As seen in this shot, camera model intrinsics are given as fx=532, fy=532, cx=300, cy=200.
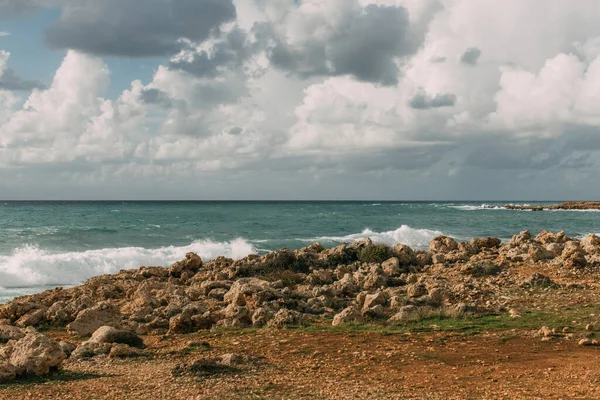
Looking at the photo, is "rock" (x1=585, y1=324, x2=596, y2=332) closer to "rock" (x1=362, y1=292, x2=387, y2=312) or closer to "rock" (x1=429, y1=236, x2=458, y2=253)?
"rock" (x1=362, y1=292, x2=387, y2=312)

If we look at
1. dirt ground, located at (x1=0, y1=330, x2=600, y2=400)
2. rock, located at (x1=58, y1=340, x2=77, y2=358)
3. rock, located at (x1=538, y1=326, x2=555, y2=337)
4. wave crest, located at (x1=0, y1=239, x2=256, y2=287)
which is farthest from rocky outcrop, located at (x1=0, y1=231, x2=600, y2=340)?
wave crest, located at (x1=0, y1=239, x2=256, y2=287)

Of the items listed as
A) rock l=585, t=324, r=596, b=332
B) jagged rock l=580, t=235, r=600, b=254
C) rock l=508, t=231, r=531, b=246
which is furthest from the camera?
rock l=508, t=231, r=531, b=246

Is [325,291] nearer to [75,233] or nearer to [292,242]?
[292,242]

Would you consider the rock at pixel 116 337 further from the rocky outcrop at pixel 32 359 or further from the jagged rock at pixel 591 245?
the jagged rock at pixel 591 245

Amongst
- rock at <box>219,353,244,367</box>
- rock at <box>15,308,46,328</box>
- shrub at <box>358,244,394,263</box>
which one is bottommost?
rock at <box>15,308,46,328</box>

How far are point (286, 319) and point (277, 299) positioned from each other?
2.05 metres

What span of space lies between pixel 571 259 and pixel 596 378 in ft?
41.6

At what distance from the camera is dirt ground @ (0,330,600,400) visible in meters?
8.67

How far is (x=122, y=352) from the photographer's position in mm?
11164

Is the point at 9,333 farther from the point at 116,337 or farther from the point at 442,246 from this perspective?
the point at 442,246

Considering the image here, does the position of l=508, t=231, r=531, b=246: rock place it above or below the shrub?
above

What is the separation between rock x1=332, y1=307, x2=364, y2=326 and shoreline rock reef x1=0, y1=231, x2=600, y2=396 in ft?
0.09

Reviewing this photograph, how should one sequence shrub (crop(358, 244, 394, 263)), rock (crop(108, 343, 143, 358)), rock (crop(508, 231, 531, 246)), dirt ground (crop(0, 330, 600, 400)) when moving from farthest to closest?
rock (crop(508, 231, 531, 246)) < shrub (crop(358, 244, 394, 263)) < rock (crop(108, 343, 143, 358)) < dirt ground (crop(0, 330, 600, 400))

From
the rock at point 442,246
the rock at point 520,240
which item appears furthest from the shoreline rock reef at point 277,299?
the rock at point 442,246
